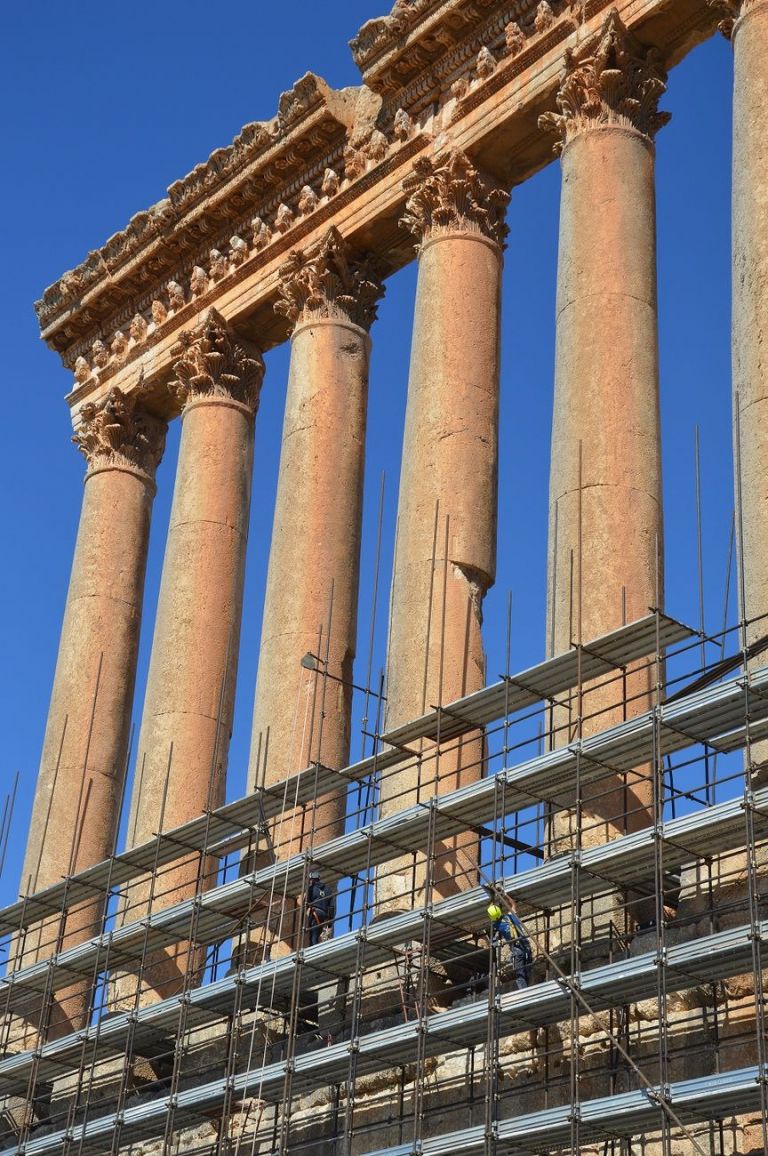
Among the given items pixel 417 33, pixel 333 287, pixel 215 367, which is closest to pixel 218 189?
pixel 215 367

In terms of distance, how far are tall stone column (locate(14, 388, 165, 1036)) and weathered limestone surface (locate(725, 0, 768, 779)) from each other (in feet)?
55.6

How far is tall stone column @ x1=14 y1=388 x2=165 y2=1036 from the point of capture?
44.5 m

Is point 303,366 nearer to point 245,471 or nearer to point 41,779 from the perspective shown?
point 245,471

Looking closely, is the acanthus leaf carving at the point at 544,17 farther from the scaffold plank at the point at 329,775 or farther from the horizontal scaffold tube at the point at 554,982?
the horizontal scaffold tube at the point at 554,982

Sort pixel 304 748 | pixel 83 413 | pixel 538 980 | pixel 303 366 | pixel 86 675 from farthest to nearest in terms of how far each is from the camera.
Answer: pixel 83 413 < pixel 86 675 < pixel 303 366 < pixel 304 748 < pixel 538 980

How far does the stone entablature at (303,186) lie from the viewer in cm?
4081

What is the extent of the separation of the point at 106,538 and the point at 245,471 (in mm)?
4225

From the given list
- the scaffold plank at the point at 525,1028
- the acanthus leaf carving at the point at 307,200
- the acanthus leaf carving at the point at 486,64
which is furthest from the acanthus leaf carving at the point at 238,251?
the scaffold plank at the point at 525,1028

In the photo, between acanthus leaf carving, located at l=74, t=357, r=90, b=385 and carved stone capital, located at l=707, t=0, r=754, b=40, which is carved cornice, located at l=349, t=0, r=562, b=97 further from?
acanthus leaf carving, located at l=74, t=357, r=90, b=385

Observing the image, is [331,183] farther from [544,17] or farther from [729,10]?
[729,10]

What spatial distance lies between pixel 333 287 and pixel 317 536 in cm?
611

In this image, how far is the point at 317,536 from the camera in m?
41.8

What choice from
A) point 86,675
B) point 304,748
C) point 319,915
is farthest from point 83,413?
point 319,915

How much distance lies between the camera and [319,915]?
35969 millimetres
